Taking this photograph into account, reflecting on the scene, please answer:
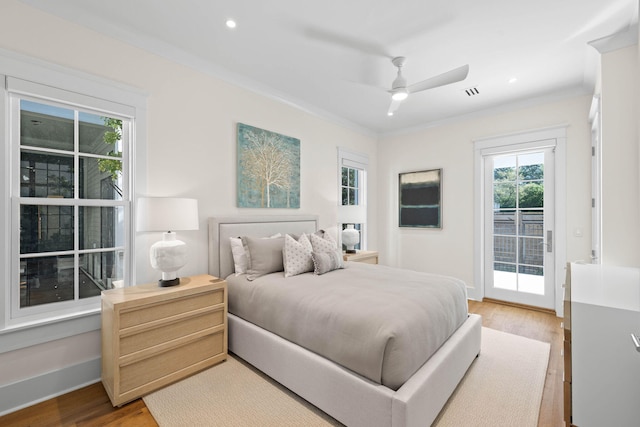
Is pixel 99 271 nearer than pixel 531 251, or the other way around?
pixel 99 271

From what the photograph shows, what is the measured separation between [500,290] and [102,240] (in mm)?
4765

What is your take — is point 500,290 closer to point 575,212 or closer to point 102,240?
point 575,212

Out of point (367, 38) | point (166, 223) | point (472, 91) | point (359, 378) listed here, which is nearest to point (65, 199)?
point (166, 223)

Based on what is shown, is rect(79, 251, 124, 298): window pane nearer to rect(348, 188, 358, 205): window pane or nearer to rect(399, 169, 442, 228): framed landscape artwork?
rect(348, 188, 358, 205): window pane

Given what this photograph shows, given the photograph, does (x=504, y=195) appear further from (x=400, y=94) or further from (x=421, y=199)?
(x=400, y=94)

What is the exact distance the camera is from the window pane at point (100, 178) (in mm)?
2232

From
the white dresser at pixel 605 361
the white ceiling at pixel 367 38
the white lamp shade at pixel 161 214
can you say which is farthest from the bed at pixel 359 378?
the white ceiling at pixel 367 38

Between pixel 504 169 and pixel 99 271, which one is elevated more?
pixel 504 169

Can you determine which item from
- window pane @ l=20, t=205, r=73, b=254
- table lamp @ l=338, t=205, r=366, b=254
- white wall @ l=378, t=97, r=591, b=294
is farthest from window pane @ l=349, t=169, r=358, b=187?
window pane @ l=20, t=205, r=73, b=254

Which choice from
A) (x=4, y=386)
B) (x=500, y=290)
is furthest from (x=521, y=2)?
(x=4, y=386)

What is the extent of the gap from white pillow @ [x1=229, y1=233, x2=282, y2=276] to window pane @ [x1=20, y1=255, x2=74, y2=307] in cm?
124

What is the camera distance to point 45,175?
2.06 meters

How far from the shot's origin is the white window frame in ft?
6.11

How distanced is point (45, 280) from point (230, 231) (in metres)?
1.43
